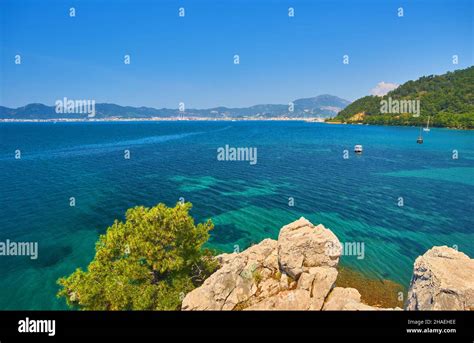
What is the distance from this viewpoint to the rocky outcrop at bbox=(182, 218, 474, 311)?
604 inches

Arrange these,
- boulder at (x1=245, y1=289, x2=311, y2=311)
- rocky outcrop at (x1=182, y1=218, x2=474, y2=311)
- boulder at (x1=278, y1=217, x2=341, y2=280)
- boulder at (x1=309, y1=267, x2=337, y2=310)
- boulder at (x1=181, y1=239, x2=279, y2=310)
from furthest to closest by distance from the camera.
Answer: boulder at (x1=278, y1=217, x2=341, y2=280) < boulder at (x1=309, y1=267, x2=337, y2=310) < boulder at (x1=181, y1=239, x2=279, y2=310) < boulder at (x1=245, y1=289, x2=311, y2=311) < rocky outcrop at (x1=182, y1=218, x2=474, y2=311)

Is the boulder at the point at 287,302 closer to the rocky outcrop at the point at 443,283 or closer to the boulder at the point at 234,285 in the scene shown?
the boulder at the point at 234,285

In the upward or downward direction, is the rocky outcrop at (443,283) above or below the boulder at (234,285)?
above

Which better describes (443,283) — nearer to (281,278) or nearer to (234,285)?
(281,278)

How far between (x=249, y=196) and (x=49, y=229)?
36508mm

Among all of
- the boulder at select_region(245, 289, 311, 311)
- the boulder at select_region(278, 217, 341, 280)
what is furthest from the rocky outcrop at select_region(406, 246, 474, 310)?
the boulder at select_region(245, 289, 311, 311)

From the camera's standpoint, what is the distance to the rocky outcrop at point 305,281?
604 inches

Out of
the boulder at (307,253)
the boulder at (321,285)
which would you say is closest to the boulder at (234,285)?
the boulder at (307,253)

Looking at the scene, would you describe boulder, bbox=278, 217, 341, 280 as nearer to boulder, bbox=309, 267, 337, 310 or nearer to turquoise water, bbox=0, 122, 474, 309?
boulder, bbox=309, 267, 337, 310

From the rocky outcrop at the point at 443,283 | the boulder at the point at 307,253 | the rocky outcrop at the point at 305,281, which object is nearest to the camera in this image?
the rocky outcrop at the point at 443,283

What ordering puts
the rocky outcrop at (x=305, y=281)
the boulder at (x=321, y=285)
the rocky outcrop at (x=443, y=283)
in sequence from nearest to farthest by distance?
the rocky outcrop at (x=443, y=283)
the rocky outcrop at (x=305, y=281)
the boulder at (x=321, y=285)

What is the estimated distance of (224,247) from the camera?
37.6 m
